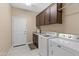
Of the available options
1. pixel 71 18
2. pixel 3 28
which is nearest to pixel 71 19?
pixel 71 18

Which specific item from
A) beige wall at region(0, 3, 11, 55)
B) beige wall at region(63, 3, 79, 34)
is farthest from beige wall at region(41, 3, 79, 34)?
beige wall at region(0, 3, 11, 55)

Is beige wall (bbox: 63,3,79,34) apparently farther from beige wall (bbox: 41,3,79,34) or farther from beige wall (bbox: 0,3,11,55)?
beige wall (bbox: 0,3,11,55)

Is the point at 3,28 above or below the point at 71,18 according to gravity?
below

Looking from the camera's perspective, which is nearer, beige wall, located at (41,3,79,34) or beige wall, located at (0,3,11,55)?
beige wall, located at (41,3,79,34)

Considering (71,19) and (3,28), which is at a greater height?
(71,19)

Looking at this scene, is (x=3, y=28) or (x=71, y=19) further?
(x=3, y=28)

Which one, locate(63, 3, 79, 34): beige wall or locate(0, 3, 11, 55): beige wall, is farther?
locate(0, 3, 11, 55): beige wall

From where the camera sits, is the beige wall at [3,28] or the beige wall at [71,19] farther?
the beige wall at [3,28]

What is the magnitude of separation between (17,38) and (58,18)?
200 cm

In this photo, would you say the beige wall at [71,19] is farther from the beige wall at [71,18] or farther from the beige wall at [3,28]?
the beige wall at [3,28]

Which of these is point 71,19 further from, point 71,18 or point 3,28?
point 3,28

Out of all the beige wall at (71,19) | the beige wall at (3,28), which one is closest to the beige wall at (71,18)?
the beige wall at (71,19)

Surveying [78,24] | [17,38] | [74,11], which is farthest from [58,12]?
[17,38]

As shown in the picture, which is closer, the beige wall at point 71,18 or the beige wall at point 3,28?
the beige wall at point 71,18
